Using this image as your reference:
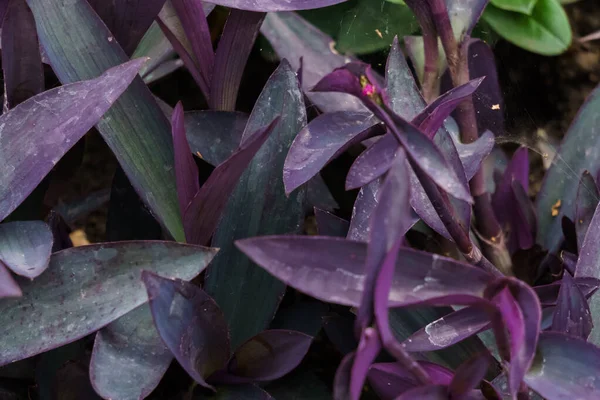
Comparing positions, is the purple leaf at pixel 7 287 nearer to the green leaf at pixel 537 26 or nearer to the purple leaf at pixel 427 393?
the purple leaf at pixel 427 393

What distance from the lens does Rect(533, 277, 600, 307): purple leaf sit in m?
0.49

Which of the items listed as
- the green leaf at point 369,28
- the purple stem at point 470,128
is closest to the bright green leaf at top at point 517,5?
the green leaf at point 369,28

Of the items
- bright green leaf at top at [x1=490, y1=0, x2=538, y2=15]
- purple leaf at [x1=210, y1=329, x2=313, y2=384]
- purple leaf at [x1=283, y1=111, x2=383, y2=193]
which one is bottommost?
purple leaf at [x1=210, y1=329, x2=313, y2=384]

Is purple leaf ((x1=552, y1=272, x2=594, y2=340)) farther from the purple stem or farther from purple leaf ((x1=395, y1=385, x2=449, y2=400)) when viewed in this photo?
the purple stem

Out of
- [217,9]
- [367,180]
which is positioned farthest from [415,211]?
[217,9]

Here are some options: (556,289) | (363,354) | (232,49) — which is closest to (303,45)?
(232,49)

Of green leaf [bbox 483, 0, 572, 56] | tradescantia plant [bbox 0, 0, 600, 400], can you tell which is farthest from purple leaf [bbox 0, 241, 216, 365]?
green leaf [bbox 483, 0, 572, 56]

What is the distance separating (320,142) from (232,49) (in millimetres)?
197

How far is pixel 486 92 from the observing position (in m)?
0.72

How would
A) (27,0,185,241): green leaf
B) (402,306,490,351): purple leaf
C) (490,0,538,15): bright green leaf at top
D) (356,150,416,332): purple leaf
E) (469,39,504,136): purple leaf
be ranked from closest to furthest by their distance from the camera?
(356,150,416,332): purple leaf → (402,306,490,351): purple leaf → (27,0,185,241): green leaf → (469,39,504,136): purple leaf → (490,0,538,15): bright green leaf at top

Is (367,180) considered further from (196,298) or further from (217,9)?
(217,9)

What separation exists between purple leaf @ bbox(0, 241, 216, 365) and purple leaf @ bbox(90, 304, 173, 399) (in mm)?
21

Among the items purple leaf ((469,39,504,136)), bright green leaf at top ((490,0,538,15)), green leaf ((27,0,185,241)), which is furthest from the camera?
bright green leaf at top ((490,0,538,15))

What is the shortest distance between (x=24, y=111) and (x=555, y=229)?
0.57m
